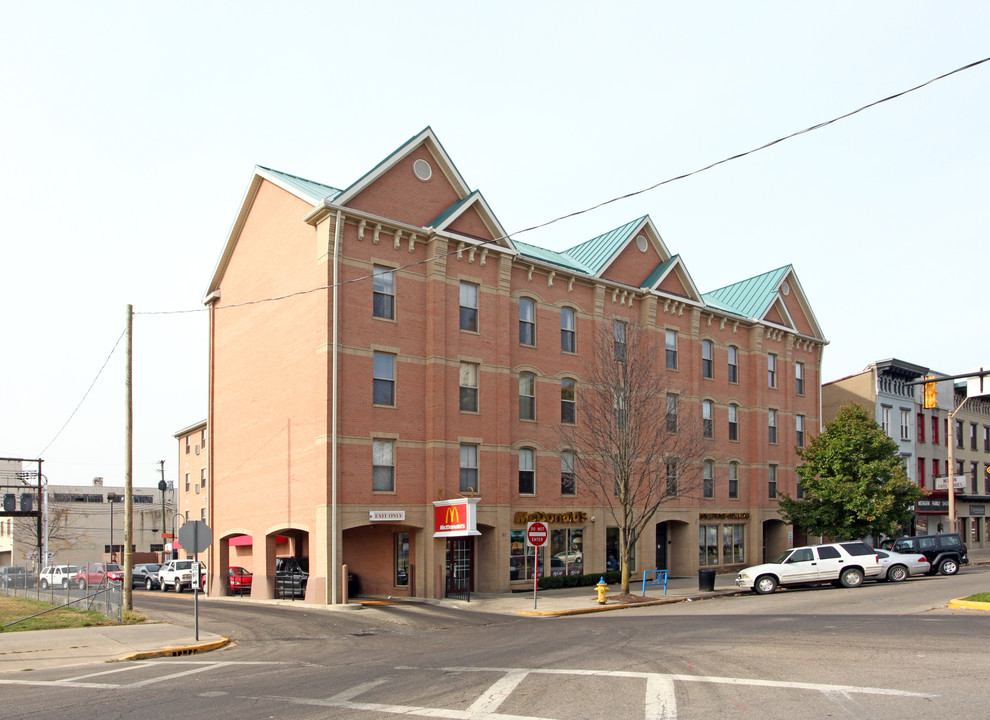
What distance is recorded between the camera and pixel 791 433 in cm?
4700

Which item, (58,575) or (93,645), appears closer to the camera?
(93,645)

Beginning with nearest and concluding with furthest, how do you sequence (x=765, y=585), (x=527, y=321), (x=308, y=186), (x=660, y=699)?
(x=660, y=699) → (x=765, y=585) → (x=308, y=186) → (x=527, y=321)

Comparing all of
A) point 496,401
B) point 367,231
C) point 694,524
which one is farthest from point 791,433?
point 367,231

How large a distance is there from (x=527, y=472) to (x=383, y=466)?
6.87 metres

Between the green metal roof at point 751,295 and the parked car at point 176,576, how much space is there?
2913 cm

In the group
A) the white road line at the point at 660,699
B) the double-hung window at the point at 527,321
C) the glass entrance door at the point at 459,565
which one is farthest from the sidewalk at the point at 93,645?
the double-hung window at the point at 527,321

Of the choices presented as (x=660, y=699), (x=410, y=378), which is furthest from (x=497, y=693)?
(x=410, y=378)

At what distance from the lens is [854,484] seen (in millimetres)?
39188

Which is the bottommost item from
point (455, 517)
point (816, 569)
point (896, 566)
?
point (896, 566)

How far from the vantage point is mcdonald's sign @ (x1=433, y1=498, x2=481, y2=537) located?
93.2 feet

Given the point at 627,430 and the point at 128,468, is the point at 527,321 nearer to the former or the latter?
the point at 627,430

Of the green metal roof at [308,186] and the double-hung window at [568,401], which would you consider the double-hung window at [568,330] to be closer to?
the double-hung window at [568,401]

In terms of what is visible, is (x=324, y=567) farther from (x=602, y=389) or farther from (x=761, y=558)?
(x=761, y=558)

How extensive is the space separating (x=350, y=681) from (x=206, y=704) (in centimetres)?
231
